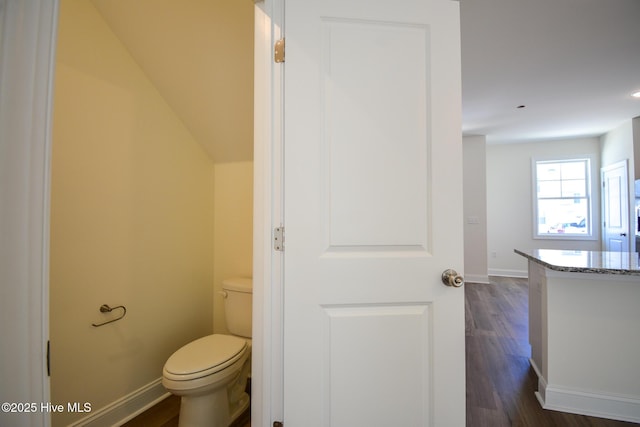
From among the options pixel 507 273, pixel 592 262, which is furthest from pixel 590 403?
pixel 507 273

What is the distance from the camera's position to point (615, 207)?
424 cm

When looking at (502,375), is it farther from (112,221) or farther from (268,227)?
(112,221)

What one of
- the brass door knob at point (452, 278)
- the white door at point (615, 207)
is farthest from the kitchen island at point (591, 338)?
the white door at point (615, 207)

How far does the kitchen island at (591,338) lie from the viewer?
1.58 m

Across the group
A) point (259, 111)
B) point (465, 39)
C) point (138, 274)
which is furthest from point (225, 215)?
point (465, 39)

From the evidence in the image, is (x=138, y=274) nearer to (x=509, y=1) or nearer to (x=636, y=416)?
(x=509, y=1)

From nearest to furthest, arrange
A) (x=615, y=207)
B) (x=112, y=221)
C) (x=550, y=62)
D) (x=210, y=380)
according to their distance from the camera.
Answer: (x=210, y=380), (x=112, y=221), (x=550, y=62), (x=615, y=207)

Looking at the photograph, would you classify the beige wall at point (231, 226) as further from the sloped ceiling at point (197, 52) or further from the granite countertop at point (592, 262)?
the granite countertop at point (592, 262)

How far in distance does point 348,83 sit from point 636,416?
99.3 inches

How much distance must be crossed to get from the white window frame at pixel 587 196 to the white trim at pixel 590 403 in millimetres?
4216

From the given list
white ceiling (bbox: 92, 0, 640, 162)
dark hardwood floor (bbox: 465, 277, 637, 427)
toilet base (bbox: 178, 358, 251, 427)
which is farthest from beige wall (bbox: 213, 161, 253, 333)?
dark hardwood floor (bbox: 465, 277, 637, 427)

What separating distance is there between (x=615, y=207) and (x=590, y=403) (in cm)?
422

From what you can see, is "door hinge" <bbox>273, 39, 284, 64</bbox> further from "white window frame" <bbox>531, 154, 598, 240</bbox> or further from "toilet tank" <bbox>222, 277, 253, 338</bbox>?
"white window frame" <bbox>531, 154, 598, 240</bbox>

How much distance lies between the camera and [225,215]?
7.13 feet
